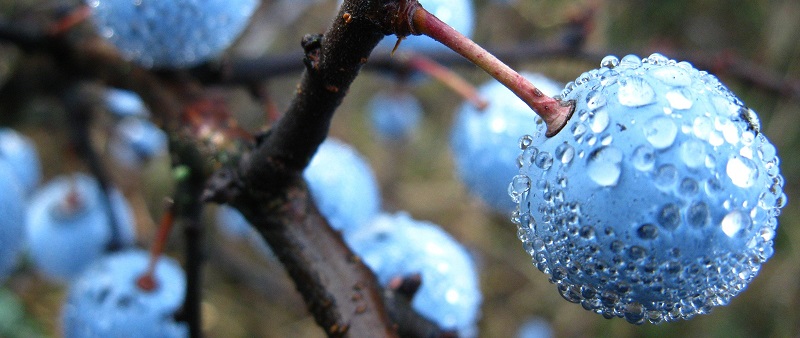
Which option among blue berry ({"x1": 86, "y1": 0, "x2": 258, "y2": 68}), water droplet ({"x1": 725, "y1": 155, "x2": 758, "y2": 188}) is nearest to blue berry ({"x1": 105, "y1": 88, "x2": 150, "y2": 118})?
blue berry ({"x1": 86, "y1": 0, "x2": 258, "y2": 68})

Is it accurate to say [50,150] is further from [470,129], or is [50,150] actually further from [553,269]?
[553,269]

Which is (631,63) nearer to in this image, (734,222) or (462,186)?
(734,222)

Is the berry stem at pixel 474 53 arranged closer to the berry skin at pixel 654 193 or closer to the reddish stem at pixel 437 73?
the berry skin at pixel 654 193

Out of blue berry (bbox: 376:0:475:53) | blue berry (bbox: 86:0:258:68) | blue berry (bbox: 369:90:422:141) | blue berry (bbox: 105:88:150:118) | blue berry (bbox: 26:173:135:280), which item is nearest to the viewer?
blue berry (bbox: 86:0:258:68)

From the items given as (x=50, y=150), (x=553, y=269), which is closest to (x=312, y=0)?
(x=50, y=150)

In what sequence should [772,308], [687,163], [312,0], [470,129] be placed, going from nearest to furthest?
[687,163] → [470,129] → [772,308] → [312,0]

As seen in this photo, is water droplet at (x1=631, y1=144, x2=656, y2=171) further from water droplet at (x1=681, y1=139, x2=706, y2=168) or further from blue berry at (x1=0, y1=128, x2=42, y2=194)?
blue berry at (x1=0, y1=128, x2=42, y2=194)
